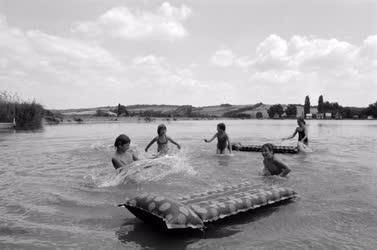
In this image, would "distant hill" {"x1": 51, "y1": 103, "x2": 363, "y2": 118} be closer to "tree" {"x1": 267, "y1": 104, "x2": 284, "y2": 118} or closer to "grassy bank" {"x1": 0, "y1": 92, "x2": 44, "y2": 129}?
"tree" {"x1": 267, "y1": 104, "x2": 284, "y2": 118}

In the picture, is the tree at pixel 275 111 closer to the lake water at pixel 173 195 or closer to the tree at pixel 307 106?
the tree at pixel 307 106

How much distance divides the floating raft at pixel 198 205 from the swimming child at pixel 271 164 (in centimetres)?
236

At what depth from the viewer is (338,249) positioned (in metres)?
4.87

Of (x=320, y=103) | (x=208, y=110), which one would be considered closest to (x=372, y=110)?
(x=320, y=103)

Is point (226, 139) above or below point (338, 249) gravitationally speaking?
above

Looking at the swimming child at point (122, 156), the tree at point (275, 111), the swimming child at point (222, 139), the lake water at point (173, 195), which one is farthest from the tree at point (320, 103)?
the swimming child at point (122, 156)

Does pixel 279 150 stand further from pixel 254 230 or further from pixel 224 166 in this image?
pixel 254 230

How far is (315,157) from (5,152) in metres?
13.7

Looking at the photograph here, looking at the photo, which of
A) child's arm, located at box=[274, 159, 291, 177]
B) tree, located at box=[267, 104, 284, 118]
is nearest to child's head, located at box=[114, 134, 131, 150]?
child's arm, located at box=[274, 159, 291, 177]

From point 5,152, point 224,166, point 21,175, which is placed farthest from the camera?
point 5,152

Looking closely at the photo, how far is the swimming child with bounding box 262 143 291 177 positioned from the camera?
30.1 ft

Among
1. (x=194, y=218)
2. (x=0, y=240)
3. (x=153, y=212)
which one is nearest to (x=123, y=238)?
(x=153, y=212)

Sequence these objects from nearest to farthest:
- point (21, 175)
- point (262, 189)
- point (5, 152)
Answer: point (262, 189)
point (21, 175)
point (5, 152)

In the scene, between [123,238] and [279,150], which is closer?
[123,238]
